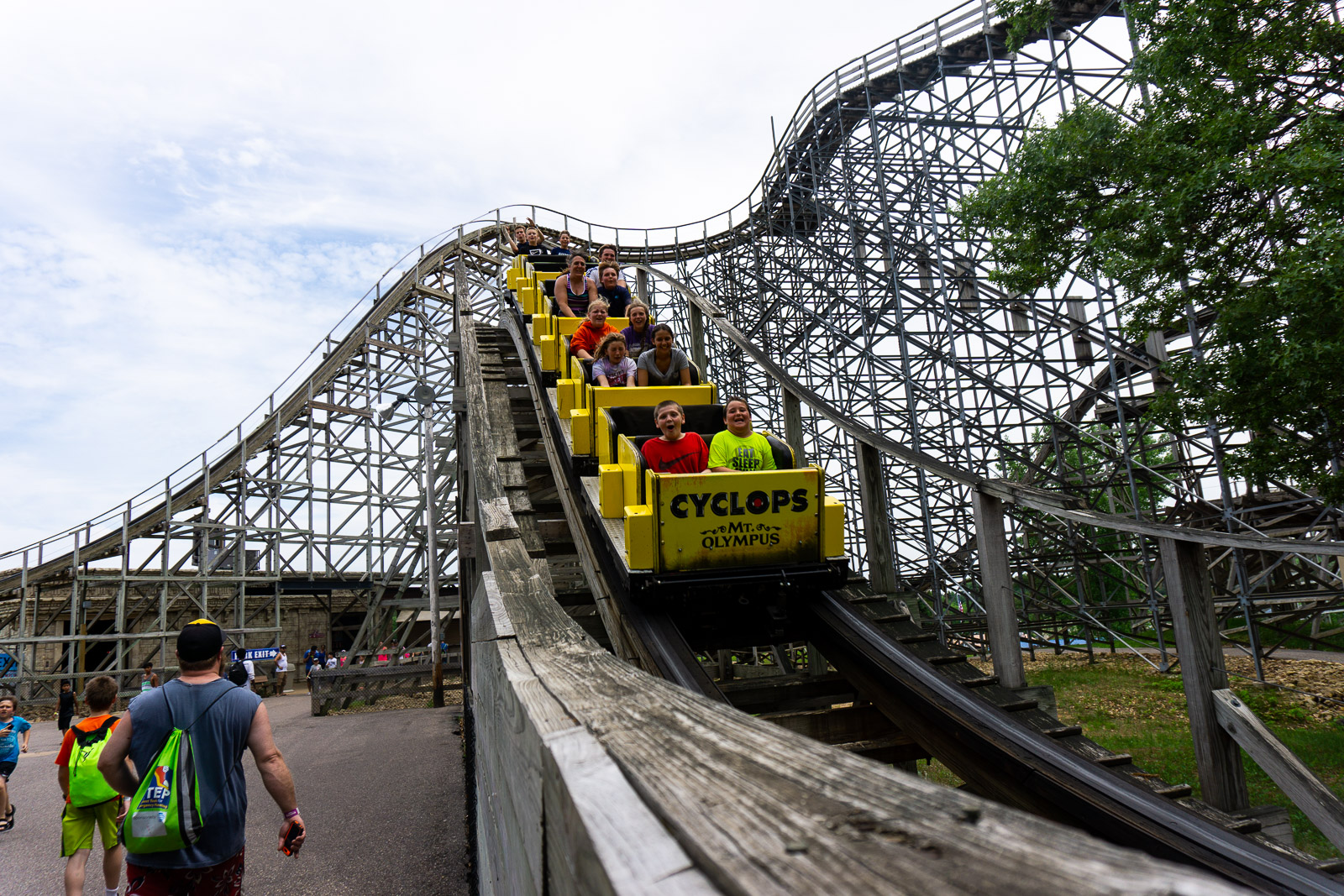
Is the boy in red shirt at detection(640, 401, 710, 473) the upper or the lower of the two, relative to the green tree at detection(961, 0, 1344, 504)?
lower

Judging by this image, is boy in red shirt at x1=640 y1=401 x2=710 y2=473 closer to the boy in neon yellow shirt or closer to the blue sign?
the boy in neon yellow shirt

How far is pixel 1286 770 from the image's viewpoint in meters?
2.70

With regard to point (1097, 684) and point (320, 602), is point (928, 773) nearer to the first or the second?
point (1097, 684)

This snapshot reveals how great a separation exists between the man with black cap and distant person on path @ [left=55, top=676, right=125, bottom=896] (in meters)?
1.81

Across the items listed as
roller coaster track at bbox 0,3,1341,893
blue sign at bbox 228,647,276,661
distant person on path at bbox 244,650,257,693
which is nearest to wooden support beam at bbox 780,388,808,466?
roller coaster track at bbox 0,3,1341,893

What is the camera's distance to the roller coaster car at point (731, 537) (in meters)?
3.90

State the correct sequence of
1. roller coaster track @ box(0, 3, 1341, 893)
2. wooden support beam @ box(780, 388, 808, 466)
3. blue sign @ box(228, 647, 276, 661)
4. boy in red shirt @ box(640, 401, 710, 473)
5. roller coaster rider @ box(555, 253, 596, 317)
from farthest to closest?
blue sign @ box(228, 647, 276, 661) < roller coaster rider @ box(555, 253, 596, 317) < wooden support beam @ box(780, 388, 808, 466) < boy in red shirt @ box(640, 401, 710, 473) < roller coaster track @ box(0, 3, 1341, 893)

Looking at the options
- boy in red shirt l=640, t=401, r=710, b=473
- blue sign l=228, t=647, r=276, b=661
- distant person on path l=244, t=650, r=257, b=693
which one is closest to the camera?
boy in red shirt l=640, t=401, r=710, b=473

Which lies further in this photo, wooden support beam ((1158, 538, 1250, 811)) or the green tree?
the green tree

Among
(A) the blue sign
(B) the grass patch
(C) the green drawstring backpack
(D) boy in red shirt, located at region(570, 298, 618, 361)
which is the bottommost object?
(B) the grass patch

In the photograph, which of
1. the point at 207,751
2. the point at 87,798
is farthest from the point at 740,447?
the point at 87,798

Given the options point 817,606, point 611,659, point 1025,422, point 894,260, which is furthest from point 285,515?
point 611,659

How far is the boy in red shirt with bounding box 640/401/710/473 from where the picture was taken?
4.62m

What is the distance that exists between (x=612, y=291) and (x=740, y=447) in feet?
15.7
